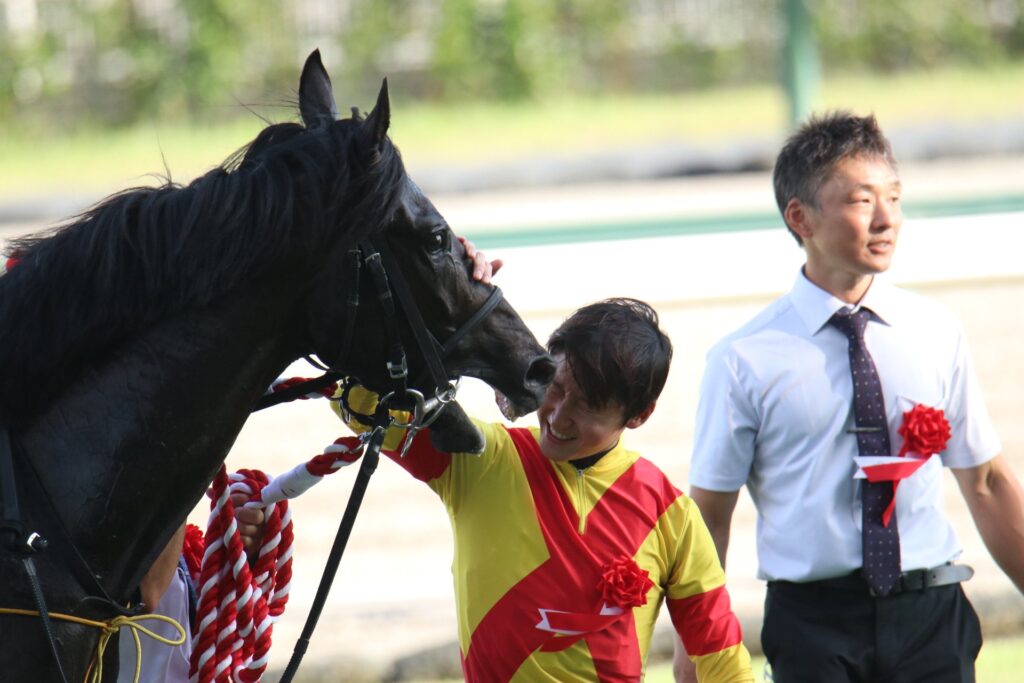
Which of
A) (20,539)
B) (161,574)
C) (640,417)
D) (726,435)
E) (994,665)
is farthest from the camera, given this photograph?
(994,665)

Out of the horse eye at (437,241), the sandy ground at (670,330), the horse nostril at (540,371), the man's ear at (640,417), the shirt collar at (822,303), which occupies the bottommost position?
the sandy ground at (670,330)

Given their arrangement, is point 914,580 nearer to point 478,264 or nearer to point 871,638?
point 871,638

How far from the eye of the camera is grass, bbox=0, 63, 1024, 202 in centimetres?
641

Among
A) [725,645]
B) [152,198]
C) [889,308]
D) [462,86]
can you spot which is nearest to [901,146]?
[462,86]

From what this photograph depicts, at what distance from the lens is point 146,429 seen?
1.91 metres

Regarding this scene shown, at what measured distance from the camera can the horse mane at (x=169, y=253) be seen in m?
1.88

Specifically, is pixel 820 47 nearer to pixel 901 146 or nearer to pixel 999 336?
pixel 901 146

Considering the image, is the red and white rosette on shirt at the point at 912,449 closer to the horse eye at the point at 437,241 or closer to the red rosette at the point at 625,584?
the red rosette at the point at 625,584

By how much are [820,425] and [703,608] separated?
678mm

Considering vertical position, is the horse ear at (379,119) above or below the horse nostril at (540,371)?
above

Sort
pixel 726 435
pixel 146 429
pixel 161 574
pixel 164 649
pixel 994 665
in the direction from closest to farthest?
→ pixel 146 429 < pixel 161 574 < pixel 164 649 < pixel 726 435 < pixel 994 665

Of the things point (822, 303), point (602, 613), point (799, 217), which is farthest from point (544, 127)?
point (602, 613)

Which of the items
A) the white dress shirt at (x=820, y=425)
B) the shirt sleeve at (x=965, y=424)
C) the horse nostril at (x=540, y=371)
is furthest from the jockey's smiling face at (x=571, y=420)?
the shirt sleeve at (x=965, y=424)

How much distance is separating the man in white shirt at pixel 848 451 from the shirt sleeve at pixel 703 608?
43 cm
